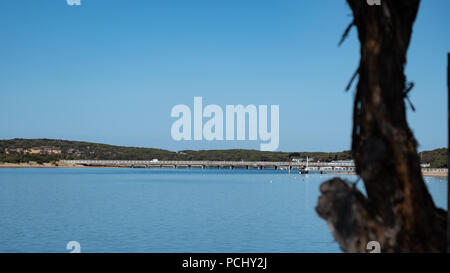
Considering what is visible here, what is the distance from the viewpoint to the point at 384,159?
3867 millimetres

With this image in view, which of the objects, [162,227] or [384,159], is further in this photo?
[162,227]

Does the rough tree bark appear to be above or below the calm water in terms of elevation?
above

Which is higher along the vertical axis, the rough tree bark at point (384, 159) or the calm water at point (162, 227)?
the rough tree bark at point (384, 159)

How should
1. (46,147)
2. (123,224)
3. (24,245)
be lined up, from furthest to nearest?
(46,147), (123,224), (24,245)

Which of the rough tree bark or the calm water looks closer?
the rough tree bark

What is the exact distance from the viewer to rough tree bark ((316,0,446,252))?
3887 millimetres

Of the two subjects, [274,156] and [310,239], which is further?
[274,156]

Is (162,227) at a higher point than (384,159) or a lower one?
lower

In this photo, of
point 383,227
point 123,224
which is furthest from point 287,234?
point 383,227

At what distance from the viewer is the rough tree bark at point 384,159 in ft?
12.8
